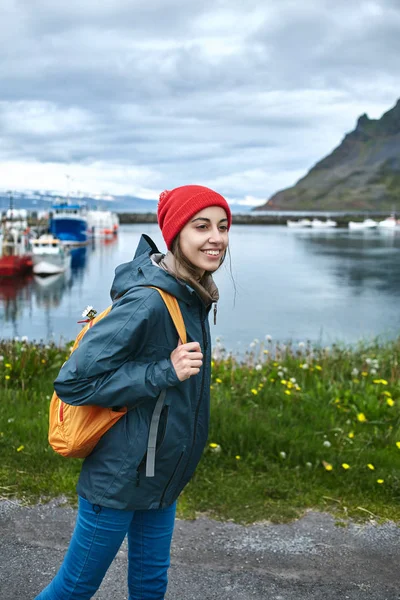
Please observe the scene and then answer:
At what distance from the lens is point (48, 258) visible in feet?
164

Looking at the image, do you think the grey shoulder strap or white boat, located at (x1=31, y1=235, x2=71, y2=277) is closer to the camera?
the grey shoulder strap

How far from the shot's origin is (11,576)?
348 centimetres

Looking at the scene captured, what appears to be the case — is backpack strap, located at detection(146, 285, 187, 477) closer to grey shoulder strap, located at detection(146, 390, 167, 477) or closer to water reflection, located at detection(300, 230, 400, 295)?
grey shoulder strap, located at detection(146, 390, 167, 477)

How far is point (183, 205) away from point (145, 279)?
0.33 meters

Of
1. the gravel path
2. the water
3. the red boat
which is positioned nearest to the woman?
the gravel path

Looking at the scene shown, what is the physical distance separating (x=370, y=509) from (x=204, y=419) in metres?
2.30

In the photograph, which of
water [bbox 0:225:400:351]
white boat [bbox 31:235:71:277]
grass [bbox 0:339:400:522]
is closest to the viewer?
grass [bbox 0:339:400:522]

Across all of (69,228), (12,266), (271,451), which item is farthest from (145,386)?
(69,228)

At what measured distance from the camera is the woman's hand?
241cm

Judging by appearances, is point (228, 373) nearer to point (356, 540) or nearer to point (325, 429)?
point (325, 429)

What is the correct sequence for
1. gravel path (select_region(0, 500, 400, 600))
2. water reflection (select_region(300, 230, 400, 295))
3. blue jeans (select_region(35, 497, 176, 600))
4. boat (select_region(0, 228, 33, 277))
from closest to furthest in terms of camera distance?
blue jeans (select_region(35, 497, 176, 600))
gravel path (select_region(0, 500, 400, 600))
water reflection (select_region(300, 230, 400, 295))
boat (select_region(0, 228, 33, 277))

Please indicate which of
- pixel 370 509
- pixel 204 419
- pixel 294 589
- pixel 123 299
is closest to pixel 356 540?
pixel 370 509

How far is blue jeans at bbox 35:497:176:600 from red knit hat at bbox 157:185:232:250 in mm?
1089

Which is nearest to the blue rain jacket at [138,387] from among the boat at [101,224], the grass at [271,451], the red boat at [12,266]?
the grass at [271,451]
